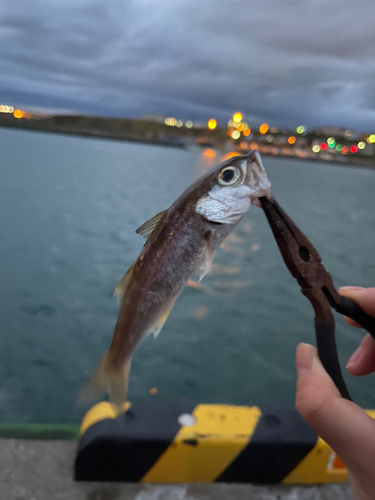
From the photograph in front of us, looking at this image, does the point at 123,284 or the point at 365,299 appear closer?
the point at 123,284

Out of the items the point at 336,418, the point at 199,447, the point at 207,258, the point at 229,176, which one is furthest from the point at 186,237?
the point at 199,447

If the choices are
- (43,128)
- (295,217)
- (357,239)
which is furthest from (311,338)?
(43,128)

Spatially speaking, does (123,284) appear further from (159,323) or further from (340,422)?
(340,422)

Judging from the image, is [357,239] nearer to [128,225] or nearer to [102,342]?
[128,225]

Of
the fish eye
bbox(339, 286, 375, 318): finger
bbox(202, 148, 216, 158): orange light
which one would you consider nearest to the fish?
the fish eye

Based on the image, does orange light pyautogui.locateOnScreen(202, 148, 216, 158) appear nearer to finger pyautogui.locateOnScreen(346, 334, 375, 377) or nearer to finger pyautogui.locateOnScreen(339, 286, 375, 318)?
finger pyautogui.locateOnScreen(346, 334, 375, 377)

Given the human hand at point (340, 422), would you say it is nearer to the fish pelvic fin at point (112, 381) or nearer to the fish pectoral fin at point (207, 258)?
the fish pectoral fin at point (207, 258)
